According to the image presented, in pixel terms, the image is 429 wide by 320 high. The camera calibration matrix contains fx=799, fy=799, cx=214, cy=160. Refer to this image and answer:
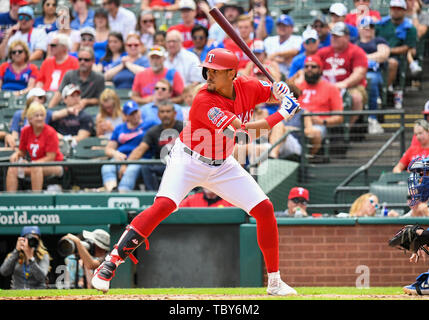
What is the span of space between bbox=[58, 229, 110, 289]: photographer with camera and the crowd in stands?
139 cm

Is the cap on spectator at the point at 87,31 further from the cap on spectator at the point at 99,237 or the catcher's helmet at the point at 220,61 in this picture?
the catcher's helmet at the point at 220,61

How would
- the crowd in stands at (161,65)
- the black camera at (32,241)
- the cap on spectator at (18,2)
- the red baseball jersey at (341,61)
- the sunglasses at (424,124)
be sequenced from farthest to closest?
the cap on spectator at (18,2)
the red baseball jersey at (341,61)
the crowd in stands at (161,65)
the sunglasses at (424,124)
the black camera at (32,241)

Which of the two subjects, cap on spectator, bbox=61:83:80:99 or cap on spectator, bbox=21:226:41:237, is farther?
cap on spectator, bbox=61:83:80:99

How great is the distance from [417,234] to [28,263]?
4.35 m

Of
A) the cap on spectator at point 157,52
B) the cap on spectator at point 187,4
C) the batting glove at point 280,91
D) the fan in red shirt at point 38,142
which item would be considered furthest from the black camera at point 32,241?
the cap on spectator at point 187,4

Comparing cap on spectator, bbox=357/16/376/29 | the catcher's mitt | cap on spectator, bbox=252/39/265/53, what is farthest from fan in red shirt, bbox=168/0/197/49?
the catcher's mitt

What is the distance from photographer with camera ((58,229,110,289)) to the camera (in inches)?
321

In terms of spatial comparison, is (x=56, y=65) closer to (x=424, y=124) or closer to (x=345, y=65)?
(x=345, y=65)

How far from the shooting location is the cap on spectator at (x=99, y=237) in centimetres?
844

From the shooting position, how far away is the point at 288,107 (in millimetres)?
5941

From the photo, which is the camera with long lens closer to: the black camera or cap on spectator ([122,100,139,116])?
the black camera

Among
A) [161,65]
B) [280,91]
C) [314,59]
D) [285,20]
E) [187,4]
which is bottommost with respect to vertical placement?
[280,91]

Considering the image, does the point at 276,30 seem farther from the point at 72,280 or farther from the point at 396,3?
the point at 72,280

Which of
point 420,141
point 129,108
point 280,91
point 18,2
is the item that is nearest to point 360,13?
point 420,141
